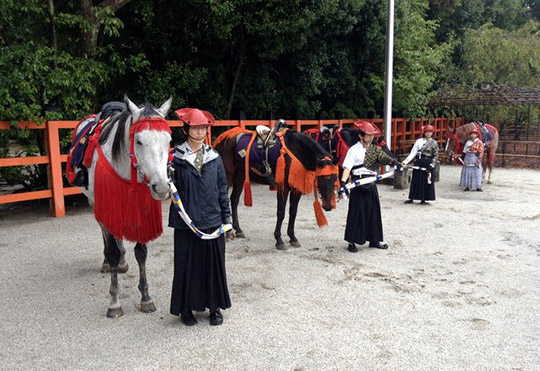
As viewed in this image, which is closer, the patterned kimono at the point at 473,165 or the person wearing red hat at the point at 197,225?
the person wearing red hat at the point at 197,225

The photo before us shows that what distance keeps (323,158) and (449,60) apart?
18688 mm

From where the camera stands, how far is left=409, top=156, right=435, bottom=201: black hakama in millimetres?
9281

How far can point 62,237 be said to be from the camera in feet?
22.2

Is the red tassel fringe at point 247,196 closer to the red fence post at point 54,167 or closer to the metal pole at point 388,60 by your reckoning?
the red fence post at point 54,167

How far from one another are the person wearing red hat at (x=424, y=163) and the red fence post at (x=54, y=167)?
6739mm

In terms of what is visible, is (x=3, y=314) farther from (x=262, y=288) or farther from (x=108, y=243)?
(x=262, y=288)

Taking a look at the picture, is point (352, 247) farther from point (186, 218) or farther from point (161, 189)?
point (161, 189)

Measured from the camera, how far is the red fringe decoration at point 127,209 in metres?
3.83

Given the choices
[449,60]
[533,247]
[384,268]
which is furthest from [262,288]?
[449,60]

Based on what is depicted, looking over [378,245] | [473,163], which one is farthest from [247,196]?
[473,163]

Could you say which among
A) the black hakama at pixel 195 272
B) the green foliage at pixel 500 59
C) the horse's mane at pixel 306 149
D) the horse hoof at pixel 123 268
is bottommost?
the horse hoof at pixel 123 268

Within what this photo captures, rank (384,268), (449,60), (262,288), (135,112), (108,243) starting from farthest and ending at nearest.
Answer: (449,60)
(384,268)
(262,288)
(108,243)
(135,112)

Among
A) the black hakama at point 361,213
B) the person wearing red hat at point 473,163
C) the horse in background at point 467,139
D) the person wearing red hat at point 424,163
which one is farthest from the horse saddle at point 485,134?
the black hakama at point 361,213

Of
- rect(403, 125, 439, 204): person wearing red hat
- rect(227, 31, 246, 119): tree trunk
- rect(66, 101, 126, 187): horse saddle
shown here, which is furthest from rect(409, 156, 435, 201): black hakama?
rect(66, 101, 126, 187): horse saddle
